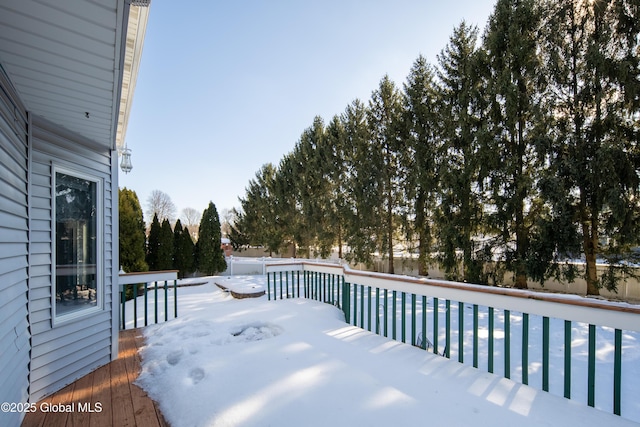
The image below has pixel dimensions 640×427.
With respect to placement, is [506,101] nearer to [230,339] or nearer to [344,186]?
[344,186]

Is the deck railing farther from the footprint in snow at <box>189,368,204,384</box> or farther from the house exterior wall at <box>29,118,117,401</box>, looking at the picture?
the house exterior wall at <box>29,118,117,401</box>

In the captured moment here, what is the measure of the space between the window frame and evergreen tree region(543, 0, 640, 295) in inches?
348

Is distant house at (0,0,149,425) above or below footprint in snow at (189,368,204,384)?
above

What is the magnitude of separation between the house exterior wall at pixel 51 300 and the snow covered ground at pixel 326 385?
0.47 metres

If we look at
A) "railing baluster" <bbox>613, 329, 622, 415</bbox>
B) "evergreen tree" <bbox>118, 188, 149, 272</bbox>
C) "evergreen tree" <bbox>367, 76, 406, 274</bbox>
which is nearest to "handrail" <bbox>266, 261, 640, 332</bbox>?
"railing baluster" <bbox>613, 329, 622, 415</bbox>

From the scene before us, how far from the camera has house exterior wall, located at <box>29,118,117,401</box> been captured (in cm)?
215

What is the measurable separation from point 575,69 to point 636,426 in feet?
29.4

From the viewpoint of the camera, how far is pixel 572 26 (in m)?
7.46

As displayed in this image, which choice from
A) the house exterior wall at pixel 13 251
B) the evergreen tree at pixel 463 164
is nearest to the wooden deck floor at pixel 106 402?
the house exterior wall at pixel 13 251

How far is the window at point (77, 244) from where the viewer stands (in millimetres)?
2436

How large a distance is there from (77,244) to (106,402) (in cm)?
138

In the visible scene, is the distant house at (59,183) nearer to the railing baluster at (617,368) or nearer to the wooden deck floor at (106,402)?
the wooden deck floor at (106,402)

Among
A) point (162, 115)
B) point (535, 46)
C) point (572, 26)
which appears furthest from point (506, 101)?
point (162, 115)

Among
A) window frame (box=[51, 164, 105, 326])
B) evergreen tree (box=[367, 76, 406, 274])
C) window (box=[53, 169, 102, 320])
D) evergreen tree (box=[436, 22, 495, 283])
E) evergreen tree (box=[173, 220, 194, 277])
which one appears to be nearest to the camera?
window frame (box=[51, 164, 105, 326])
